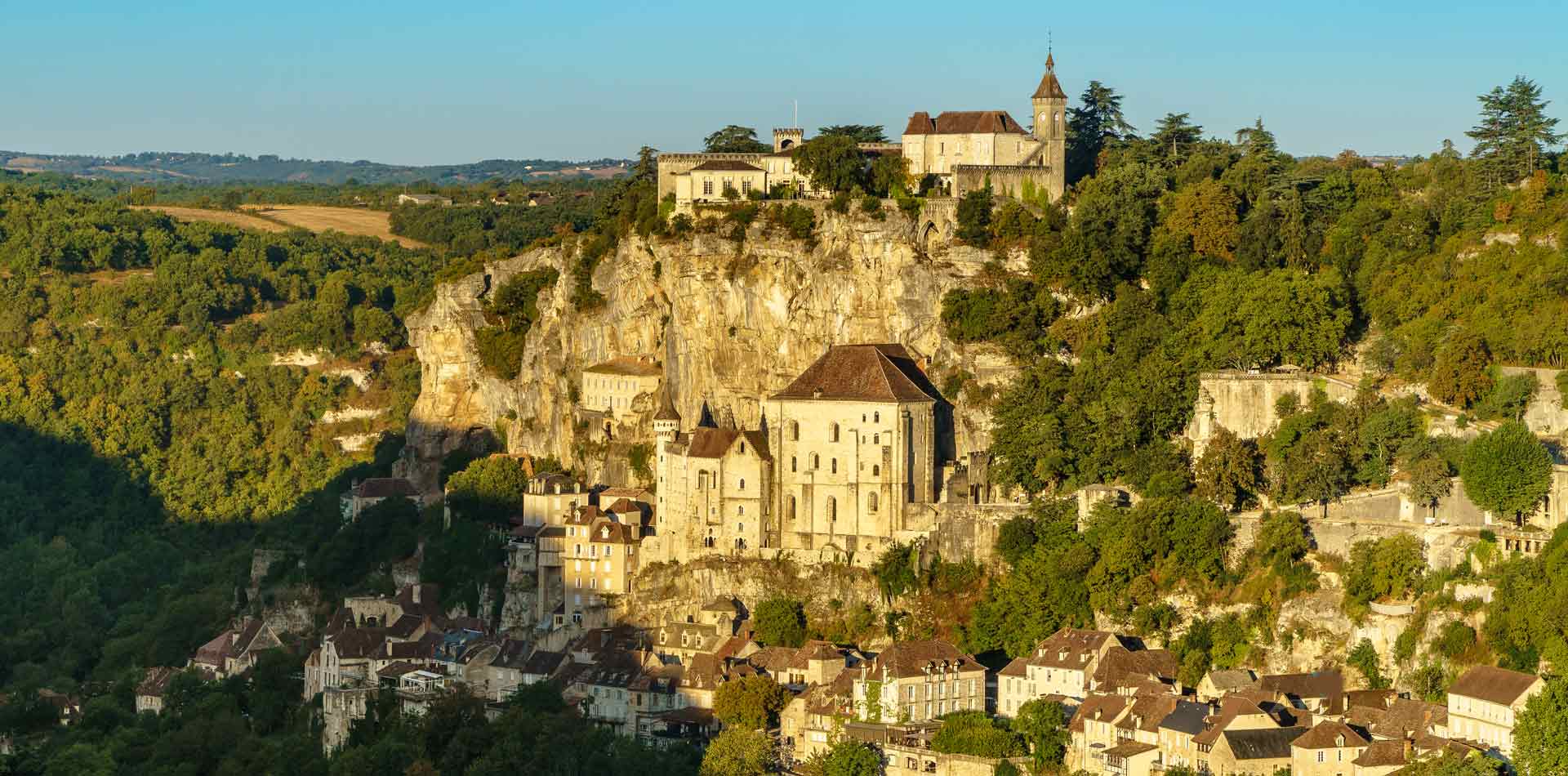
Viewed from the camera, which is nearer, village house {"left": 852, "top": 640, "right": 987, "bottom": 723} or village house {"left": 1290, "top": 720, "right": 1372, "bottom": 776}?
village house {"left": 1290, "top": 720, "right": 1372, "bottom": 776}

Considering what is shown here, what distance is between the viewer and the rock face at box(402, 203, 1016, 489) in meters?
80.8

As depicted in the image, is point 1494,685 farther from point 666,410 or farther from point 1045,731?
point 666,410

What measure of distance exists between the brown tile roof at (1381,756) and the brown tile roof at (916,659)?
12.6 metres

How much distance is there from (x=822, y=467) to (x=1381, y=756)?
21.4 metres

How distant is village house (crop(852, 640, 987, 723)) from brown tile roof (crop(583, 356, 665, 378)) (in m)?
18.6

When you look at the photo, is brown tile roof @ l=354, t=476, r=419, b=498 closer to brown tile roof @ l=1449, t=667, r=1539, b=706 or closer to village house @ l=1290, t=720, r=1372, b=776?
village house @ l=1290, t=720, r=1372, b=776

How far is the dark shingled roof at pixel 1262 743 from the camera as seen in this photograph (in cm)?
6153

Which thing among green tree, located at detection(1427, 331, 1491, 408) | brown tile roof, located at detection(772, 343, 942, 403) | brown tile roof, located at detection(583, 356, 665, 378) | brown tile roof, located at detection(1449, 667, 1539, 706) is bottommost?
brown tile roof, located at detection(1449, 667, 1539, 706)

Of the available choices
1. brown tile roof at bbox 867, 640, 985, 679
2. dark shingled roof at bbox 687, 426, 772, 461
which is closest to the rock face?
dark shingled roof at bbox 687, 426, 772, 461

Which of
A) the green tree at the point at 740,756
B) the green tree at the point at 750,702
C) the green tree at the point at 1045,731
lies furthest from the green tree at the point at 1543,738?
the green tree at the point at 750,702

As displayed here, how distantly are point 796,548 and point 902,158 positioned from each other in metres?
14.3

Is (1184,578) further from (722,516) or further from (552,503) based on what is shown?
A: (552,503)

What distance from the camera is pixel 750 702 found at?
7062cm

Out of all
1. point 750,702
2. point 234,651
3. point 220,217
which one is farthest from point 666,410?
point 220,217
